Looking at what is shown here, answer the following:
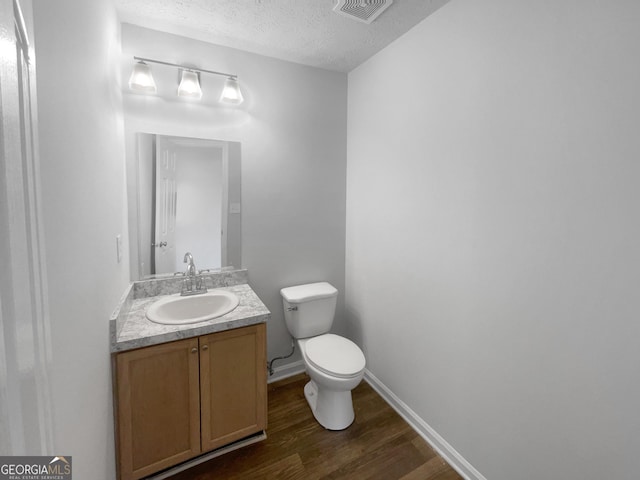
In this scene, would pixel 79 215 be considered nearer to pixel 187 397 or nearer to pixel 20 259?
pixel 20 259

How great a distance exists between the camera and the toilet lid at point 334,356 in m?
1.70

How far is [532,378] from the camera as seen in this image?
1194 millimetres

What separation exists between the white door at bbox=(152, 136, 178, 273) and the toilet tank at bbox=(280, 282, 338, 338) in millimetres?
839

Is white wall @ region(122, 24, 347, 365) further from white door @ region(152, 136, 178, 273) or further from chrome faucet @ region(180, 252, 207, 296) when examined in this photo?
chrome faucet @ region(180, 252, 207, 296)

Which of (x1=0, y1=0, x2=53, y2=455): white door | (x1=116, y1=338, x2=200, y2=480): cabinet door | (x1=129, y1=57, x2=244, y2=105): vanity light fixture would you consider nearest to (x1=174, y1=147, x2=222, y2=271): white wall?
(x1=129, y1=57, x2=244, y2=105): vanity light fixture

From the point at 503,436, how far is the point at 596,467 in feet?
1.13

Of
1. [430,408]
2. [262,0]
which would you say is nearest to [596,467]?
[430,408]

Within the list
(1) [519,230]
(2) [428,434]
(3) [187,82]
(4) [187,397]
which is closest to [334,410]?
(2) [428,434]

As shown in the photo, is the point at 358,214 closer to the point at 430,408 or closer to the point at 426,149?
the point at 426,149

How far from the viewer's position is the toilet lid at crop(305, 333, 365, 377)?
5.59 ft

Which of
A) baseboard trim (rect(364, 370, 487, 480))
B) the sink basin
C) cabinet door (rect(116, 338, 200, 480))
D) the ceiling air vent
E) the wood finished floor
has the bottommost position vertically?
the wood finished floor

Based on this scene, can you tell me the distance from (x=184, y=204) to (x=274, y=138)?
2.65 feet

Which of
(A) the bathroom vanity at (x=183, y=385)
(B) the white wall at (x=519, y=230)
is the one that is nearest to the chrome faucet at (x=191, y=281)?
(A) the bathroom vanity at (x=183, y=385)

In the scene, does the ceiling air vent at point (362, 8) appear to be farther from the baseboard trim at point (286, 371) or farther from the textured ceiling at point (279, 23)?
the baseboard trim at point (286, 371)
